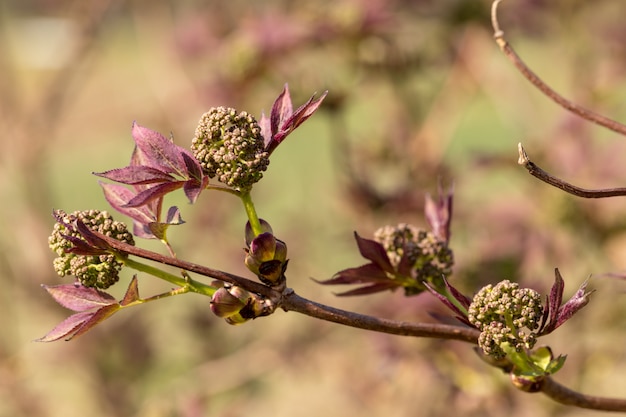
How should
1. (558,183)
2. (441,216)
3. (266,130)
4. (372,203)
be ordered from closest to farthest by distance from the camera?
(558,183)
(266,130)
(441,216)
(372,203)

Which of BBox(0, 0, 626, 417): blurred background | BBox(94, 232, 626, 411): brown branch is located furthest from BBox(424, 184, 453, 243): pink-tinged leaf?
BBox(0, 0, 626, 417): blurred background

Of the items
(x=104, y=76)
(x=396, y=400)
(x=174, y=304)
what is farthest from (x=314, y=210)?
(x=104, y=76)

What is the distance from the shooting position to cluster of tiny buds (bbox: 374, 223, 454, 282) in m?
0.67

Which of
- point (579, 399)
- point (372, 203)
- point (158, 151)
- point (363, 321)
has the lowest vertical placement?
point (372, 203)

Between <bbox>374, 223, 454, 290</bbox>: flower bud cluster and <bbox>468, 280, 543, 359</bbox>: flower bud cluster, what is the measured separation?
119 mm

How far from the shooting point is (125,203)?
1.97 feet

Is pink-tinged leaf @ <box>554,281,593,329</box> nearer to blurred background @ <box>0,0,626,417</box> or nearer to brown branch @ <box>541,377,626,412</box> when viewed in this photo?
brown branch @ <box>541,377,626,412</box>

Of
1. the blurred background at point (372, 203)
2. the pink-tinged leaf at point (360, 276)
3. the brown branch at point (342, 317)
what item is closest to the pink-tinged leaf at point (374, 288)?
the pink-tinged leaf at point (360, 276)

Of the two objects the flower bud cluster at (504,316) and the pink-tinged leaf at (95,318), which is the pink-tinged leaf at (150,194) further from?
the flower bud cluster at (504,316)

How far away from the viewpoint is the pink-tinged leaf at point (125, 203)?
0.59m

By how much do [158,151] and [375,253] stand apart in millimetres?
184

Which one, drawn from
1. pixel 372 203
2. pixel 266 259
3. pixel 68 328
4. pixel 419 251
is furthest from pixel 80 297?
pixel 372 203

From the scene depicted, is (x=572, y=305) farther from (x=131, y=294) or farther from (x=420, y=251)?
(x=131, y=294)

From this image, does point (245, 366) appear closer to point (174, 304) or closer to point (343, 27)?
point (343, 27)
